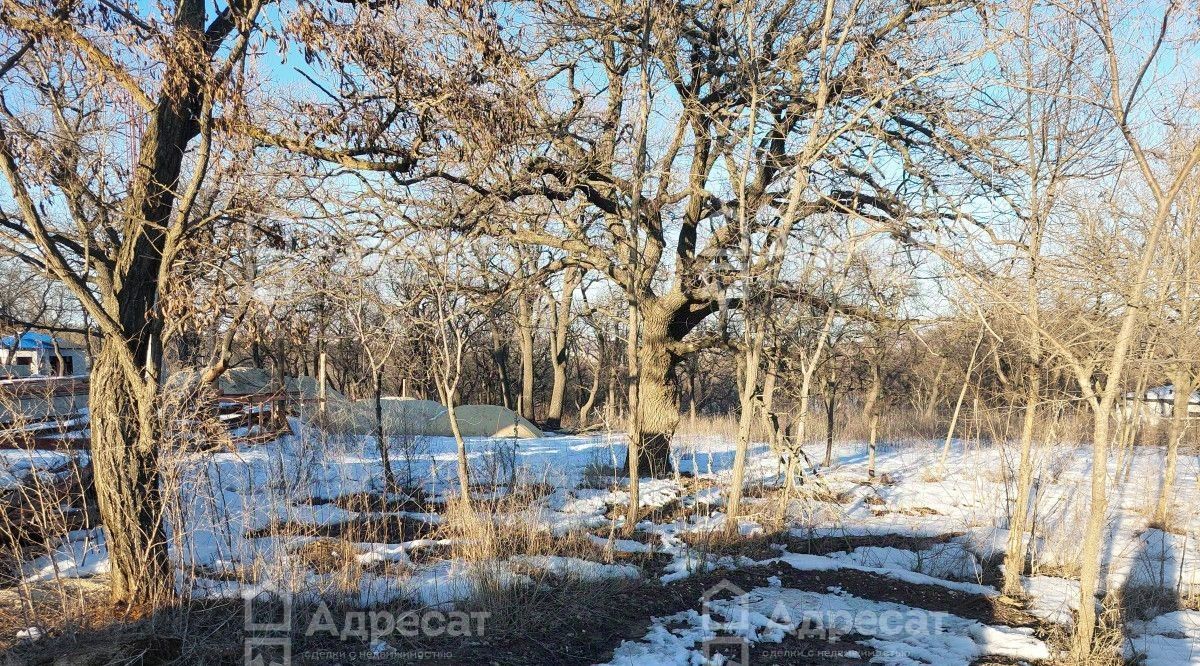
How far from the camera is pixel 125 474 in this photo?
14.8 feet

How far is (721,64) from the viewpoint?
9.56m

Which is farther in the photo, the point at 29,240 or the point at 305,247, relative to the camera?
the point at 305,247

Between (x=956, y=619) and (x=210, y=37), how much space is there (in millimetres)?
6574

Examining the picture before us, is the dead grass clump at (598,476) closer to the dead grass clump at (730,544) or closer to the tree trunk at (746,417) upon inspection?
the dead grass clump at (730,544)

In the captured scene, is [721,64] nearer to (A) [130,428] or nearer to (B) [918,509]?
(B) [918,509]

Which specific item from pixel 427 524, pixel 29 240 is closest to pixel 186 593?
pixel 29 240

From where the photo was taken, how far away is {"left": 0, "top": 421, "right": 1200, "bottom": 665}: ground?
448 centimetres

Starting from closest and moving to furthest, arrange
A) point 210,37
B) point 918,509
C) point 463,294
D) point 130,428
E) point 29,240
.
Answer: point 29,240, point 130,428, point 210,37, point 463,294, point 918,509

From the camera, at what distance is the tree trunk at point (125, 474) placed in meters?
4.48

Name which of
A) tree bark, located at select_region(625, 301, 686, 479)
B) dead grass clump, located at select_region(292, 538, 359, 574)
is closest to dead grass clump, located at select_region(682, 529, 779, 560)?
dead grass clump, located at select_region(292, 538, 359, 574)

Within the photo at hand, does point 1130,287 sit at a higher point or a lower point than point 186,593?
higher

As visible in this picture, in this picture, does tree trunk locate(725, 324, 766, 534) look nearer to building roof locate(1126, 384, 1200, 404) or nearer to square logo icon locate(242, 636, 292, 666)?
square logo icon locate(242, 636, 292, 666)

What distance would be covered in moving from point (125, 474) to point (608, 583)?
10.7ft

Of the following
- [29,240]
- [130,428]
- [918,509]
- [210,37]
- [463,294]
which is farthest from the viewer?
[918,509]
